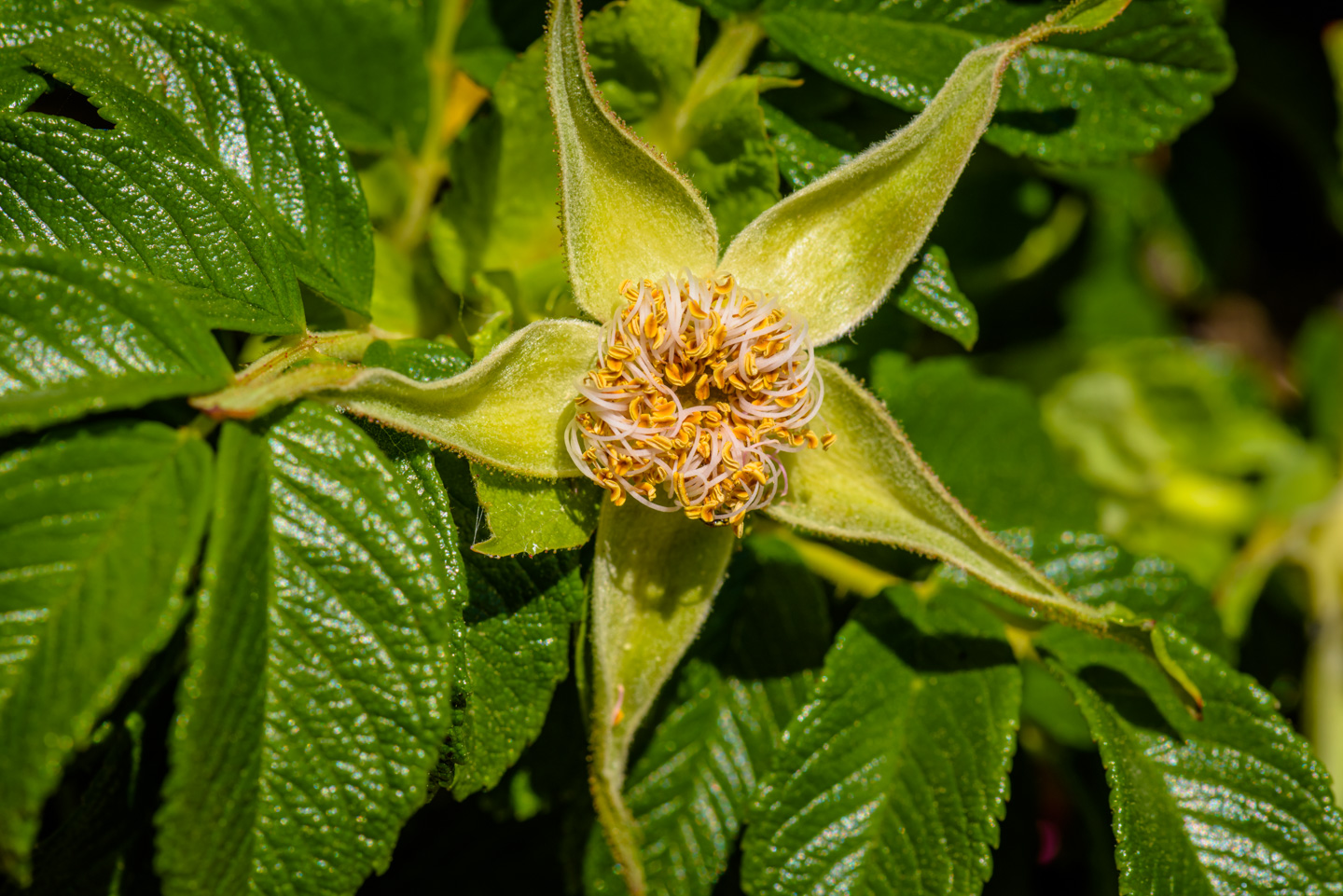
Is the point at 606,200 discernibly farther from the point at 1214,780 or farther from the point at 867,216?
the point at 1214,780

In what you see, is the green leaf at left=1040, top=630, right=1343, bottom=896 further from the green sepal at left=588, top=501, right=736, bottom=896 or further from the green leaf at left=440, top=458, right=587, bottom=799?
the green leaf at left=440, top=458, right=587, bottom=799

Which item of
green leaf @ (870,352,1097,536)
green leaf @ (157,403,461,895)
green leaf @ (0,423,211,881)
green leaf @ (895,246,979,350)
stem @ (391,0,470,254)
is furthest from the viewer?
green leaf @ (870,352,1097,536)

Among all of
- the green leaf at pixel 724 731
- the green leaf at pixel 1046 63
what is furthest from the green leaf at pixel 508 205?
the green leaf at pixel 724 731

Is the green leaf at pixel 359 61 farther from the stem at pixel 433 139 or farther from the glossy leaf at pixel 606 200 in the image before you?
the glossy leaf at pixel 606 200

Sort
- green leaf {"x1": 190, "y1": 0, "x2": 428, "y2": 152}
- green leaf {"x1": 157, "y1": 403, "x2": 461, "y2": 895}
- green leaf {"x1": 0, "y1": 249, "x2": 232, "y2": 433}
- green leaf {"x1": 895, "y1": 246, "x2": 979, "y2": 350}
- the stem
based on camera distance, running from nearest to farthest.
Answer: green leaf {"x1": 0, "y1": 249, "x2": 232, "y2": 433} < green leaf {"x1": 157, "y1": 403, "x2": 461, "y2": 895} < green leaf {"x1": 895, "y1": 246, "x2": 979, "y2": 350} < green leaf {"x1": 190, "y1": 0, "x2": 428, "y2": 152} < the stem

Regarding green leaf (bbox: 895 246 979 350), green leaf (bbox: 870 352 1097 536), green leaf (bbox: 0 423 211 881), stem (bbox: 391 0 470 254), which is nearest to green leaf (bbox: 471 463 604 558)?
green leaf (bbox: 0 423 211 881)

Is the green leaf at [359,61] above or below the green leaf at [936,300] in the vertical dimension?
above
